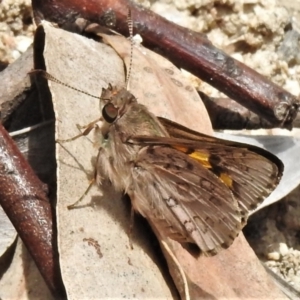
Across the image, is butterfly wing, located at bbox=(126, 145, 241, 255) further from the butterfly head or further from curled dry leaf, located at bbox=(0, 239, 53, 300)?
curled dry leaf, located at bbox=(0, 239, 53, 300)

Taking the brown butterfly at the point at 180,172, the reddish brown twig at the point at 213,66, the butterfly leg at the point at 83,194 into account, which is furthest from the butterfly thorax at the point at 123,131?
the reddish brown twig at the point at 213,66

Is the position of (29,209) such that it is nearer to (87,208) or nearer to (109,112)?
(87,208)

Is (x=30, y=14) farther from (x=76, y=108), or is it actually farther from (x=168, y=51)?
(x=76, y=108)

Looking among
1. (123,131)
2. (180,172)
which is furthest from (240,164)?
(123,131)

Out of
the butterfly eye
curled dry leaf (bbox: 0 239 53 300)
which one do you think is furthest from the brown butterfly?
curled dry leaf (bbox: 0 239 53 300)

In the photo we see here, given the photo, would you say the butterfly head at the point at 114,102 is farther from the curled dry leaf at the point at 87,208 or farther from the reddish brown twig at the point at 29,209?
the reddish brown twig at the point at 29,209
